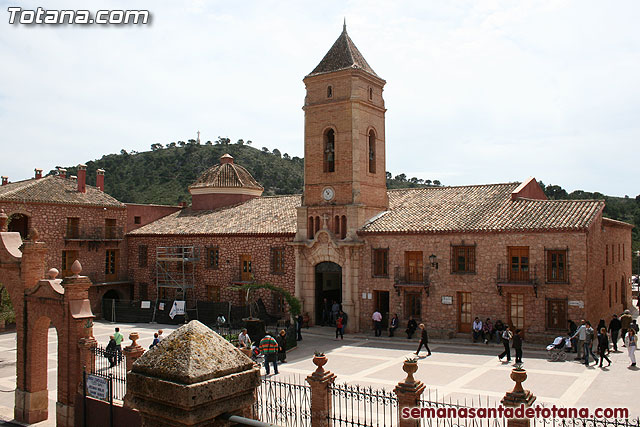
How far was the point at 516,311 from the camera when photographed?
23.8 meters

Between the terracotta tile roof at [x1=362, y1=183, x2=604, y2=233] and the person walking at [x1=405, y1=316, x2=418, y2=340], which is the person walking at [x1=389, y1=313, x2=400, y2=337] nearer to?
the person walking at [x1=405, y1=316, x2=418, y2=340]

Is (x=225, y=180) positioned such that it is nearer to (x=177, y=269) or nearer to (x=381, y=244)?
(x=177, y=269)

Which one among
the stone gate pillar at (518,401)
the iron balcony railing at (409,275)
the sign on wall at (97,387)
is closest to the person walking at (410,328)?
the iron balcony railing at (409,275)

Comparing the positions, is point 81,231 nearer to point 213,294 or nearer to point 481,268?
point 213,294

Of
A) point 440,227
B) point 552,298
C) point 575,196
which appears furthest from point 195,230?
point 575,196

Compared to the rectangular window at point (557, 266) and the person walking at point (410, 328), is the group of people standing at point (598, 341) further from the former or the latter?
the person walking at point (410, 328)

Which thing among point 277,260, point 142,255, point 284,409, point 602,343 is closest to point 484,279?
point 602,343

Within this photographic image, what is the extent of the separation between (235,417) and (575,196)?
7037 cm

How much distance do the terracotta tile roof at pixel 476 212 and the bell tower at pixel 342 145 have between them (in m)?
1.57

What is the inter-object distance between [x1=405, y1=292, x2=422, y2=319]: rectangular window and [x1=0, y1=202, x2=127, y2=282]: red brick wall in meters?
20.9

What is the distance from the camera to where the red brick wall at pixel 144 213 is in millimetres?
38469

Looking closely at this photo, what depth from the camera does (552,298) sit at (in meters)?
22.9

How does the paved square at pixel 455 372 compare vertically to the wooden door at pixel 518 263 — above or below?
below

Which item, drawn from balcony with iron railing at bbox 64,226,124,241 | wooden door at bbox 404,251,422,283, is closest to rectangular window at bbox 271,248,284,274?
wooden door at bbox 404,251,422,283
